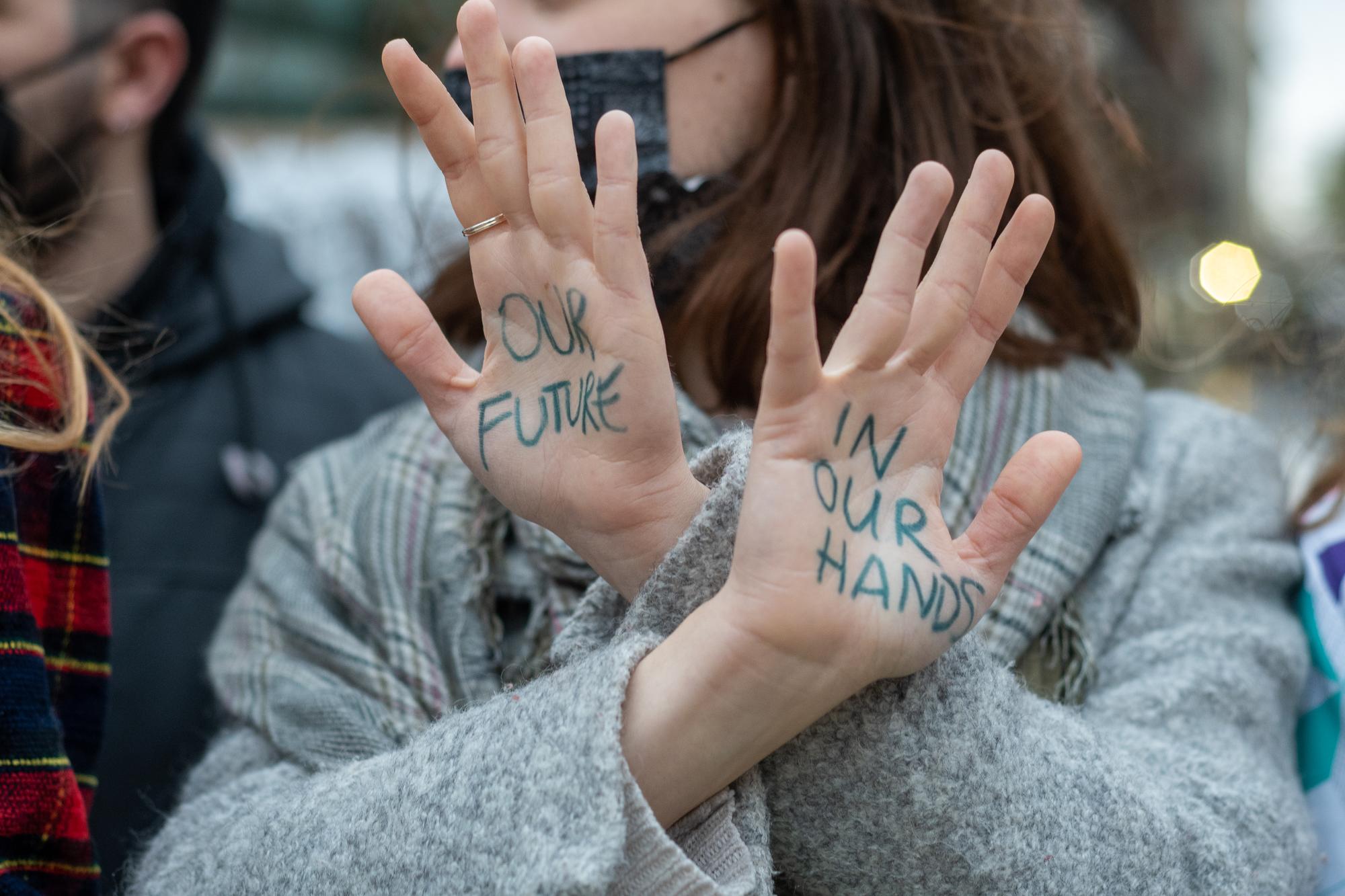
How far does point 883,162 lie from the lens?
5.65 ft

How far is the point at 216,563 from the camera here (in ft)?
6.93

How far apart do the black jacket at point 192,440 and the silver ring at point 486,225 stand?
35.2 inches

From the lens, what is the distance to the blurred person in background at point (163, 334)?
1991 millimetres

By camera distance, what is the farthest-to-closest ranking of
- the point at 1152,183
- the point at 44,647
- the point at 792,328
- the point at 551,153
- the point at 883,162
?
the point at 1152,183 → the point at 883,162 → the point at 44,647 → the point at 551,153 → the point at 792,328

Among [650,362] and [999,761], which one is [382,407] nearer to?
[650,362]

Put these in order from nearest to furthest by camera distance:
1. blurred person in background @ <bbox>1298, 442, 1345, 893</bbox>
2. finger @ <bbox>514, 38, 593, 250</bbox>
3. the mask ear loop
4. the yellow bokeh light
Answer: finger @ <bbox>514, 38, 593, 250</bbox>
blurred person in background @ <bbox>1298, 442, 1345, 893</bbox>
the mask ear loop
the yellow bokeh light

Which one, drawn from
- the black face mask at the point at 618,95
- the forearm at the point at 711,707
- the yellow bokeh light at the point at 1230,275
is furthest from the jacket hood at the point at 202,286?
the yellow bokeh light at the point at 1230,275

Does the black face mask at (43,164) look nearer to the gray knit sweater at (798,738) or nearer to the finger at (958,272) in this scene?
the gray knit sweater at (798,738)

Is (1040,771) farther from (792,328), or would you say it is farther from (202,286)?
(202,286)

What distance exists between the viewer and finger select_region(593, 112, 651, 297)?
40.8 inches

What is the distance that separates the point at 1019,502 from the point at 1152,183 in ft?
10.6

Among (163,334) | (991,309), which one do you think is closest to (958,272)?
(991,309)

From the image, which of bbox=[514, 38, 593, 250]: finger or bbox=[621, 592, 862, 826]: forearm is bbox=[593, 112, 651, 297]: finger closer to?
bbox=[514, 38, 593, 250]: finger

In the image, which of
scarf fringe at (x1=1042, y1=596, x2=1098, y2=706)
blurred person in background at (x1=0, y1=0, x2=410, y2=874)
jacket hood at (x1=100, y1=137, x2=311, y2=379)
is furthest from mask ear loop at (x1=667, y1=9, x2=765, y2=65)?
jacket hood at (x1=100, y1=137, x2=311, y2=379)
